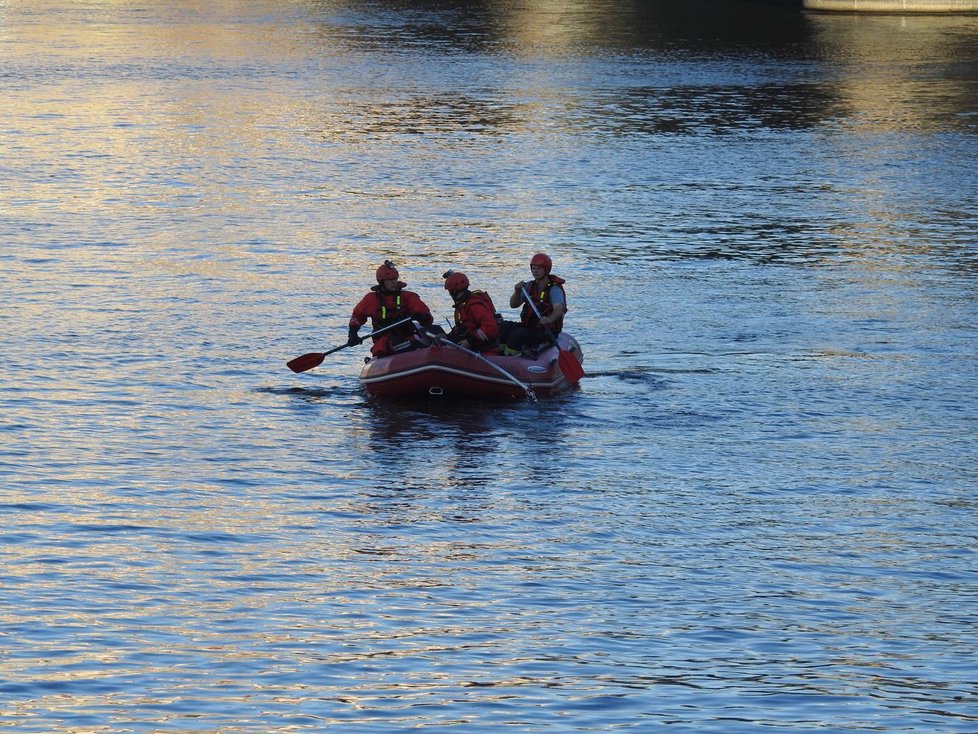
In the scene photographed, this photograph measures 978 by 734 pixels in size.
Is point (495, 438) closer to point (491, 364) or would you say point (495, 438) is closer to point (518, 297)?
point (491, 364)

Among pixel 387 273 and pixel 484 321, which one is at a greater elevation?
pixel 387 273

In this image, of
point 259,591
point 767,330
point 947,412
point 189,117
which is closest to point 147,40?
point 189,117

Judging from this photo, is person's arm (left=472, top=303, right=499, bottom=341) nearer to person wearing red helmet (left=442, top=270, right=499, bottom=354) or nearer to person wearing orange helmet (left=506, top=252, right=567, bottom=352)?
person wearing red helmet (left=442, top=270, right=499, bottom=354)

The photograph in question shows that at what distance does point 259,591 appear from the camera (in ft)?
56.4

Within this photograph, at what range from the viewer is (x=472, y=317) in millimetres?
24359

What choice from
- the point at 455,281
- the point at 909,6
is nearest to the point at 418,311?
the point at 455,281

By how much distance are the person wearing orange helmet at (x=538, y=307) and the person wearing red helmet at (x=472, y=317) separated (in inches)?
30.1

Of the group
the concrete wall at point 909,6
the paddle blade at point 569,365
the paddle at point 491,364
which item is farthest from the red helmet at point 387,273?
the concrete wall at point 909,6

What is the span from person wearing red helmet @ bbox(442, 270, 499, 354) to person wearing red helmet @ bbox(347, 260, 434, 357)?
49 cm

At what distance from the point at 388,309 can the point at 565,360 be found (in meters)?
2.58

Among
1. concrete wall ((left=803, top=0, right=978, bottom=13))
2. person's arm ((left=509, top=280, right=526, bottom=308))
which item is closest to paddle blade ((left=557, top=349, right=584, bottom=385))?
person's arm ((left=509, top=280, right=526, bottom=308))

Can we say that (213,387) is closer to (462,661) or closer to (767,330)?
(767,330)

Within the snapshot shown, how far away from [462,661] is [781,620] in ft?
10.3

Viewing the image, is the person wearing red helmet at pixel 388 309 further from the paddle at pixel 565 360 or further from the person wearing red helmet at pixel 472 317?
the paddle at pixel 565 360
